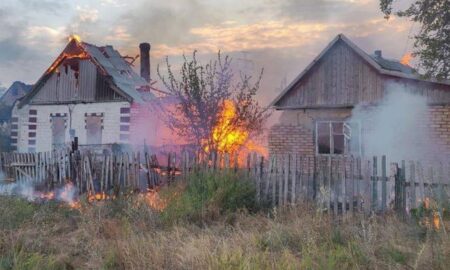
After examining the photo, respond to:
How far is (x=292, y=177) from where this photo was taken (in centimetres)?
Answer: 834

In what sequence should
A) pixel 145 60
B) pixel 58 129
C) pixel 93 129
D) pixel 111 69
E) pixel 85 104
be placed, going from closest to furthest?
pixel 93 129 → pixel 111 69 → pixel 85 104 → pixel 58 129 → pixel 145 60

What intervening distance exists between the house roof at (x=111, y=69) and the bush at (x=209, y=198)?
47.0 feet

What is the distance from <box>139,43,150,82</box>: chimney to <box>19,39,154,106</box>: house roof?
1.62m

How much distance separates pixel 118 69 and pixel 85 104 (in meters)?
2.68

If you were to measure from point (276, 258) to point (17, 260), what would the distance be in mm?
2973

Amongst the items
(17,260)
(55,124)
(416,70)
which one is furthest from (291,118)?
(55,124)

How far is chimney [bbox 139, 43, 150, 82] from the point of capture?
2673 centimetres

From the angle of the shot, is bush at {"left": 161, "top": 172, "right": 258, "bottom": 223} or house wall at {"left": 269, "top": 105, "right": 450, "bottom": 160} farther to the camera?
house wall at {"left": 269, "top": 105, "right": 450, "bottom": 160}

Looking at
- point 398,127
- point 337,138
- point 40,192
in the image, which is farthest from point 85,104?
point 398,127

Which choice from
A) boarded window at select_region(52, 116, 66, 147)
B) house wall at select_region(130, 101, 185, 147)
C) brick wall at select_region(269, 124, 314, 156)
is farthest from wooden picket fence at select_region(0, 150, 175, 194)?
boarded window at select_region(52, 116, 66, 147)

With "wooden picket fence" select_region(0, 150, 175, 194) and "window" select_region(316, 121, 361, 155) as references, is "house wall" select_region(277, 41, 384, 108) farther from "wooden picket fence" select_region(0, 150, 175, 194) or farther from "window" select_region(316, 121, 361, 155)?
"wooden picket fence" select_region(0, 150, 175, 194)

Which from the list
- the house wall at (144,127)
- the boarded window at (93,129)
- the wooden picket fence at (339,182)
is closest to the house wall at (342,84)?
the wooden picket fence at (339,182)

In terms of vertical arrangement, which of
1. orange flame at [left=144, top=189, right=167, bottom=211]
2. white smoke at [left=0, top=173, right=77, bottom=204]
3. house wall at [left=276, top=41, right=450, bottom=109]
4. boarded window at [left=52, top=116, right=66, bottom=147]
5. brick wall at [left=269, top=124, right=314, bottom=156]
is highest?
house wall at [left=276, top=41, right=450, bottom=109]

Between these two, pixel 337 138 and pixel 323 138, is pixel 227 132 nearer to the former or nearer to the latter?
pixel 323 138
